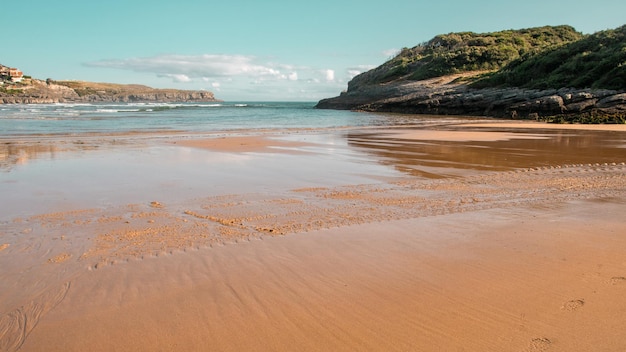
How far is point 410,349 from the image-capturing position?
2.56m

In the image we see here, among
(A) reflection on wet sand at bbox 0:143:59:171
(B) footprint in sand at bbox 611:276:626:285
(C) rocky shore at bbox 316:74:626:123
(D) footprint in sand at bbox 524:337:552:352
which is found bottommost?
(A) reflection on wet sand at bbox 0:143:59:171

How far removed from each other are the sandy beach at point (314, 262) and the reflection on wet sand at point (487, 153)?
1.18 m

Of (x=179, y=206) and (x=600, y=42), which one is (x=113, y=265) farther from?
(x=600, y=42)

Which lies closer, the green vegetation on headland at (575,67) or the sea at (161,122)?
the sea at (161,122)

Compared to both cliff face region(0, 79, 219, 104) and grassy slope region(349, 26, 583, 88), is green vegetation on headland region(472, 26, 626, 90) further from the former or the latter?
cliff face region(0, 79, 219, 104)

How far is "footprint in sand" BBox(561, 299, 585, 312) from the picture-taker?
9.80 feet

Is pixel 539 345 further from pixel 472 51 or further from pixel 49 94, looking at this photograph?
pixel 49 94

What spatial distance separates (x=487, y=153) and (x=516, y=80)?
102ft

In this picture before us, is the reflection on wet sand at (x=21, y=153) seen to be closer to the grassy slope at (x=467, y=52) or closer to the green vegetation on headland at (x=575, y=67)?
the green vegetation on headland at (x=575, y=67)

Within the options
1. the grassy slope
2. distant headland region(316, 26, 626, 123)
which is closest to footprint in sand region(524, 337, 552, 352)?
distant headland region(316, 26, 626, 123)

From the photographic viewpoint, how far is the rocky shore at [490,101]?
→ 26.6 meters

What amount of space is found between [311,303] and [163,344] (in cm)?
106

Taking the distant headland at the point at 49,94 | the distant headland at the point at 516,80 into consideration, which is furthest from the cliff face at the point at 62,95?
the distant headland at the point at 516,80

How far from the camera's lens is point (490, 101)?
116ft
